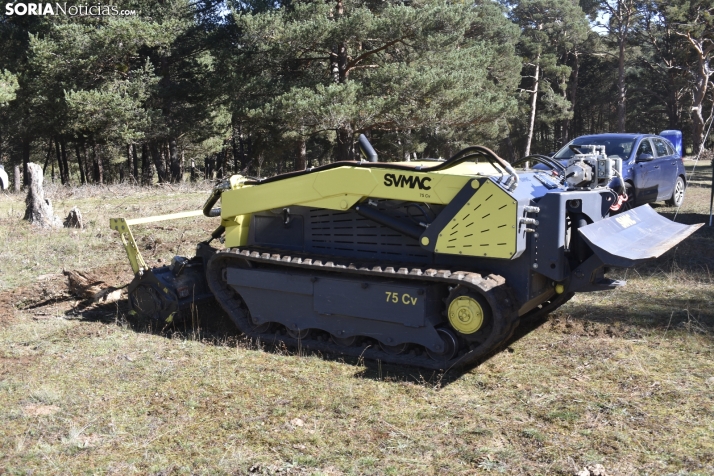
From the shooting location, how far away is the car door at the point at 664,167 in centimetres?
1411

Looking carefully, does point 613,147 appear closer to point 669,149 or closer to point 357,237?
point 669,149

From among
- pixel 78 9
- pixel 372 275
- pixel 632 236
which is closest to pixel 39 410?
pixel 372 275

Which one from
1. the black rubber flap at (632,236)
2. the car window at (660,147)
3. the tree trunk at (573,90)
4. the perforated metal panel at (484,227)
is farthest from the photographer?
the tree trunk at (573,90)

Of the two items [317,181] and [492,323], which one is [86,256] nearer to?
[317,181]

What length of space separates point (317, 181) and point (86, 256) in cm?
638

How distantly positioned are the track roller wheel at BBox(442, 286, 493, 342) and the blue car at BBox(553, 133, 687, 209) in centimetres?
770

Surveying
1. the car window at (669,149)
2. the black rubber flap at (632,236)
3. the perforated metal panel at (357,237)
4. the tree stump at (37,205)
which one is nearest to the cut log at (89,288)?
the perforated metal panel at (357,237)

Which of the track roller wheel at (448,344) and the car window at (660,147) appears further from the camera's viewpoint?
the car window at (660,147)

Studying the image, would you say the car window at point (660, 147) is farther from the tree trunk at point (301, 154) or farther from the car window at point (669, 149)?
the tree trunk at point (301, 154)

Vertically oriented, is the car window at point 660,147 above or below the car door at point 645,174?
above

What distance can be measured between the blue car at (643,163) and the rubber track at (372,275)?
7628mm

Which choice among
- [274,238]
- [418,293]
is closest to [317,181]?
[274,238]

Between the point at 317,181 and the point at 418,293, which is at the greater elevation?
the point at 317,181

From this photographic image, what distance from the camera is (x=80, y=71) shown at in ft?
72.4
